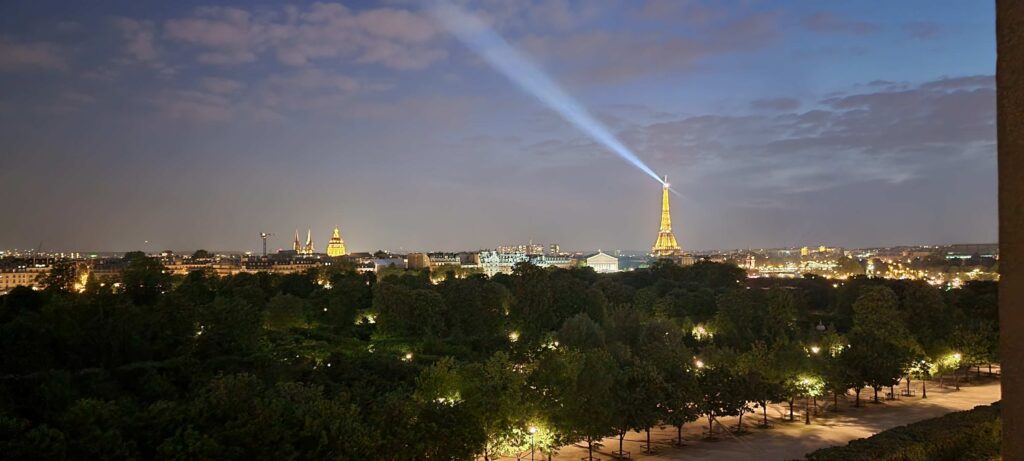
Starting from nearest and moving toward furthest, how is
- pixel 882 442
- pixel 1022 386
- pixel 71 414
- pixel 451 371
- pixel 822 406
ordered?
1. pixel 1022 386
2. pixel 71 414
3. pixel 882 442
4. pixel 451 371
5. pixel 822 406

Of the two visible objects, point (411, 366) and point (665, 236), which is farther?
point (665, 236)

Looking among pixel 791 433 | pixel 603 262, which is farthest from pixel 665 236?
pixel 791 433

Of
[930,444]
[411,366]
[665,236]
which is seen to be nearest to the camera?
→ [930,444]

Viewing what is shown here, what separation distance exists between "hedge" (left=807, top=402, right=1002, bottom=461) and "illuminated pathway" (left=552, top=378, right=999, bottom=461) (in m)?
5.72

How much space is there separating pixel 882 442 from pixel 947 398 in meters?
20.3

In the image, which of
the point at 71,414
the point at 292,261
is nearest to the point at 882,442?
the point at 71,414

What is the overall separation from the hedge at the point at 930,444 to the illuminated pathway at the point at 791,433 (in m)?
5.72

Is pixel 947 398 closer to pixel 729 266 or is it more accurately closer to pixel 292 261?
pixel 729 266

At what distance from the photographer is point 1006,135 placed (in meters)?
4.34

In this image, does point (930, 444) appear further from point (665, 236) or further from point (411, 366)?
point (665, 236)

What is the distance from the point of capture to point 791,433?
28734 mm

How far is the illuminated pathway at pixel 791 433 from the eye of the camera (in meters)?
26.0

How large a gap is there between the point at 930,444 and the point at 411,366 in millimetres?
21051

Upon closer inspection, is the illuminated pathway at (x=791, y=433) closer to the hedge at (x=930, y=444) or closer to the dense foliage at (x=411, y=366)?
the dense foliage at (x=411, y=366)
